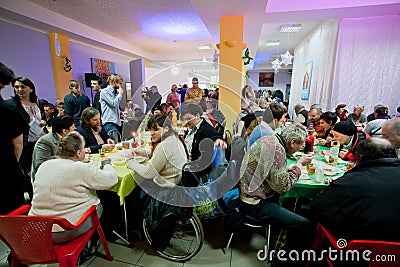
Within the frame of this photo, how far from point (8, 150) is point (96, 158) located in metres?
0.70

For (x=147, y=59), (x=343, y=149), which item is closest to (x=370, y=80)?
(x=343, y=149)

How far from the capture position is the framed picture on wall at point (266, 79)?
13.0 metres

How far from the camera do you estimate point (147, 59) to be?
8781 mm

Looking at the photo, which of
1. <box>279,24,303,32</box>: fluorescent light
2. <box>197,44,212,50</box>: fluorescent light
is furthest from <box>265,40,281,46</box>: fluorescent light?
<box>197,44,212,50</box>: fluorescent light

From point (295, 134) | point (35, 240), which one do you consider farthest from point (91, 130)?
point (295, 134)

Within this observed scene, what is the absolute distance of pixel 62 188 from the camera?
118 cm

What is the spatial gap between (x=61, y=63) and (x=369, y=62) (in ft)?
21.9

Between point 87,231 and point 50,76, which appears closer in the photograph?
point 87,231

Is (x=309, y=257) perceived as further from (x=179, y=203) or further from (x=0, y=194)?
(x=0, y=194)

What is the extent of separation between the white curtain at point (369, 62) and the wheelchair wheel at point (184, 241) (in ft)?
13.3

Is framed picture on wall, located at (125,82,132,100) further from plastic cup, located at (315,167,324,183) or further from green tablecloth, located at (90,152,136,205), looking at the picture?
plastic cup, located at (315,167,324,183)

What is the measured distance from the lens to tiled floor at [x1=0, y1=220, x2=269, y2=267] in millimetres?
1562

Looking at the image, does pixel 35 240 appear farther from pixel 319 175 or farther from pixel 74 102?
pixel 74 102

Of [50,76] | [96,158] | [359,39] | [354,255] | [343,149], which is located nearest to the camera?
[354,255]
